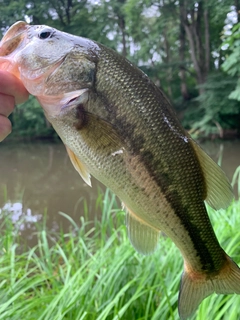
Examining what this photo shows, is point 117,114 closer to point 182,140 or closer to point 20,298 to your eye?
point 182,140

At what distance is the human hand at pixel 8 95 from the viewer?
1.27 meters

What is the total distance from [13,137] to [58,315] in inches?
846

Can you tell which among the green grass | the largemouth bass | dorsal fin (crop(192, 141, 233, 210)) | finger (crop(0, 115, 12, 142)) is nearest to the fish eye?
the largemouth bass

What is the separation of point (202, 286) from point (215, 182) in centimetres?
40

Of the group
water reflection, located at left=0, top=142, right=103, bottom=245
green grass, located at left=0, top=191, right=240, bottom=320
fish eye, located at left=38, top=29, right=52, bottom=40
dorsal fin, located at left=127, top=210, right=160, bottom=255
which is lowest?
water reflection, located at left=0, top=142, right=103, bottom=245

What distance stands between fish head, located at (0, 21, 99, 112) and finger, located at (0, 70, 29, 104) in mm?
28

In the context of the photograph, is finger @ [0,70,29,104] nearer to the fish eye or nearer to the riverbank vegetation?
the fish eye

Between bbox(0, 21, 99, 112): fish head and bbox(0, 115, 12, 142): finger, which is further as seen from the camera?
bbox(0, 115, 12, 142): finger

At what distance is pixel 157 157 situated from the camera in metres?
1.21

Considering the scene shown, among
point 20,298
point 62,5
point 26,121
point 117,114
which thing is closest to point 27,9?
point 62,5

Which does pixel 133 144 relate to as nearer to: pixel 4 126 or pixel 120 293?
pixel 4 126

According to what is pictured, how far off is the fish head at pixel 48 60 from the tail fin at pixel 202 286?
0.82m

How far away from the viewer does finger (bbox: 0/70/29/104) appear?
1.26 meters

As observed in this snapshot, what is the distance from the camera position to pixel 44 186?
33.0 ft
